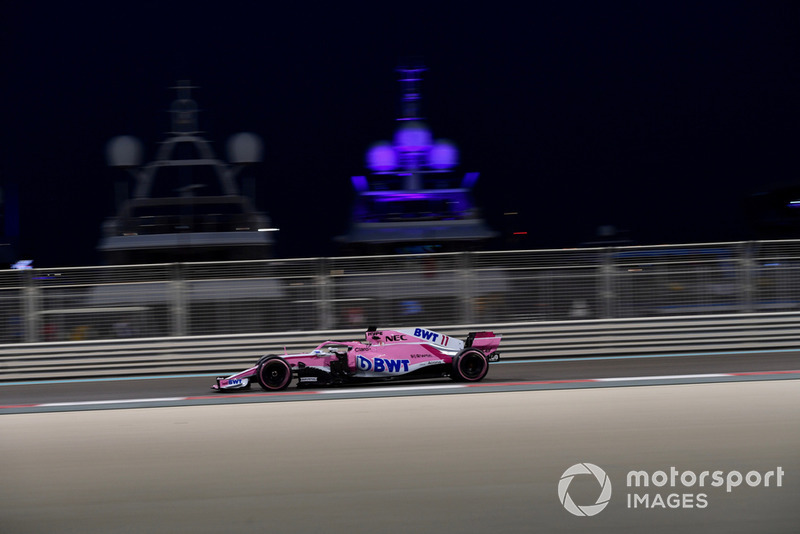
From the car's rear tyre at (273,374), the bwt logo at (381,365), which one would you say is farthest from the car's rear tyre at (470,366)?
the car's rear tyre at (273,374)

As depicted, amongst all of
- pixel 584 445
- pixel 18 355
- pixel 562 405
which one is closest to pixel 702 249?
pixel 562 405

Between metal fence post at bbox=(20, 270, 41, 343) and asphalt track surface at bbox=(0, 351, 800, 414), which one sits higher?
metal fence post at bbox=(20, 270, 41, 343)

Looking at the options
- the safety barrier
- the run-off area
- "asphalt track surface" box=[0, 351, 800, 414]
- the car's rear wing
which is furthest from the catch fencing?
the run-off area

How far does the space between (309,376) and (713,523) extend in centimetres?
661

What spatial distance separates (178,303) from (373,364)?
4.08 m

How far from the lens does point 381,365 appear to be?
34.9 feet

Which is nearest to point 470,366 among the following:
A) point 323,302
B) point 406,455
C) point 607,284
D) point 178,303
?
point 323,302

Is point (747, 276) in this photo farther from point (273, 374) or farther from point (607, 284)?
point (273, 374)

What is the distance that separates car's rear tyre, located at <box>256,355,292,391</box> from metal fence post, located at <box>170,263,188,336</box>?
320 centimetres

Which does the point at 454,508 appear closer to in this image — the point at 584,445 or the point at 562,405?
the point at 584,445

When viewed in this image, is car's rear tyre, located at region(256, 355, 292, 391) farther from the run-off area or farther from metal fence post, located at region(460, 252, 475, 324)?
metal fence post, located at region(460, 252, 475, 324)

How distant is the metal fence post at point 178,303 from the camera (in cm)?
1327

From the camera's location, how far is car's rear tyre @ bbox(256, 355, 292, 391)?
34.4 ft

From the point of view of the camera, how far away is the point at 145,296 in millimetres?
13312
